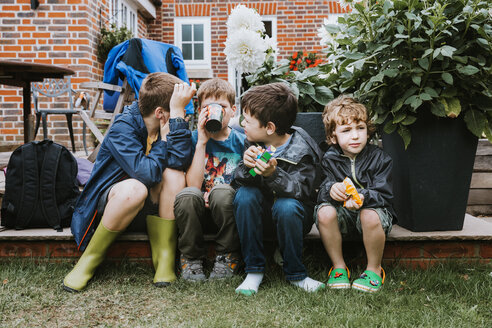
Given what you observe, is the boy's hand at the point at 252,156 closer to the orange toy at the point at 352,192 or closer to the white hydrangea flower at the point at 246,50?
the orange toy at the point at 352,192

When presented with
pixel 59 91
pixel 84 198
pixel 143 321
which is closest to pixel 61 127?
pixel 59 91

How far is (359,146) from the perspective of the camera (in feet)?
6.14

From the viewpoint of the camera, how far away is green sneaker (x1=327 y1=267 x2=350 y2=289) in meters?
1.78

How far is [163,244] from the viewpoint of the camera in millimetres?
1935

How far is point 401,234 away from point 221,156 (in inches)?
34.7

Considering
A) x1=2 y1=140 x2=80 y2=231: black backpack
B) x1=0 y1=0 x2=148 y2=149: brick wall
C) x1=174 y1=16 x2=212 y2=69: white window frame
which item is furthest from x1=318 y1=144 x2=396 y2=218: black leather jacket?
x1=174 y1=16 x2=212 y2=69: white window frame

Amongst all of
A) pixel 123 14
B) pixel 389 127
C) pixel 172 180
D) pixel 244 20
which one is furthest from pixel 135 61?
pixel 123 14

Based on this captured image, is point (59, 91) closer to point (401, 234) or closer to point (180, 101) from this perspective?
point (180, 101)

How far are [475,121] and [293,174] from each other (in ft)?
2.64

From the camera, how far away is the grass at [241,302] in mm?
1503

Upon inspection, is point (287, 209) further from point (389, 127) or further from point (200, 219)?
point (389, 127)

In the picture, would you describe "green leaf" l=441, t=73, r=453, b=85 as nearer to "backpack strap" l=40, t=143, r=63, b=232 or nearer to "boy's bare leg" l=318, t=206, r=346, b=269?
"boy's bare leg" l=318, t=206, r=346, b=269

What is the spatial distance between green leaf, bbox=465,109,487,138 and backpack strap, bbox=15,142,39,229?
6.36ft

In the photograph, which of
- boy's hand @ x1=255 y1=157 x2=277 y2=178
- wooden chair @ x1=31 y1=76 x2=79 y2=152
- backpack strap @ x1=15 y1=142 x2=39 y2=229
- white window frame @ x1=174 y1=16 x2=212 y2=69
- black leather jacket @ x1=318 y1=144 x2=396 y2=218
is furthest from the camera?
white window frame @ x1=174 y1=16 x2=212 y2=69
